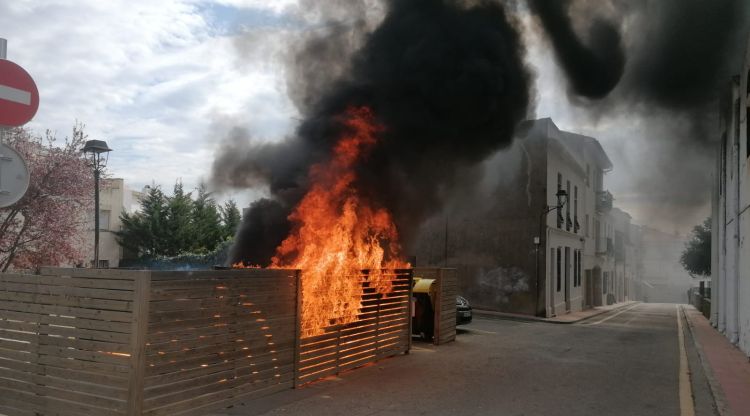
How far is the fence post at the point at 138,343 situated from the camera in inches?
200

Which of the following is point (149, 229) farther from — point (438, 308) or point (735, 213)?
point (735, 213)

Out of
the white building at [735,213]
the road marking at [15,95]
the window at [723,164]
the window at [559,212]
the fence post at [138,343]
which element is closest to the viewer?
the road marking at [15,95]

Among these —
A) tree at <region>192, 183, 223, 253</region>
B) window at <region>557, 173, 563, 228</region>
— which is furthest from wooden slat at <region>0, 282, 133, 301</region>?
tree at <region>192, 183, 223, 253</region>

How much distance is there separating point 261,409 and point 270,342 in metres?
0.86

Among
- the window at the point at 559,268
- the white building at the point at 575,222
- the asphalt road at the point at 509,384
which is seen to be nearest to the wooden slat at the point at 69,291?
the asphalt road at the point at 509,384

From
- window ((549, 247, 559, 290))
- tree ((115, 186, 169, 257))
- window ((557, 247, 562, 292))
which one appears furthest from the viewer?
tree ((115, 186, 169, 257))

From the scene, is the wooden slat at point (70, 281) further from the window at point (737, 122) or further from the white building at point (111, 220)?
the white building at point (111, 220)

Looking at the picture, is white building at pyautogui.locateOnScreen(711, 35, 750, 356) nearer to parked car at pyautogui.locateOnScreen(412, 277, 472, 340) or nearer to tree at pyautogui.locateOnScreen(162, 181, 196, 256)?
parked car at pyautogui.locateOnScreen(412, 277, 472, 340)

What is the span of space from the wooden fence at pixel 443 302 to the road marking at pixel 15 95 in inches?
362

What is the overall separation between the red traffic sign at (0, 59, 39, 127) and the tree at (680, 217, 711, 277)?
3219 centimetres

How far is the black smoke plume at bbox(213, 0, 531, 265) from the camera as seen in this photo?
385 inches

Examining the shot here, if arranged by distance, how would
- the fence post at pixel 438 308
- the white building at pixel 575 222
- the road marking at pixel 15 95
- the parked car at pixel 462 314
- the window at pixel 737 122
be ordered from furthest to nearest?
the white building at pixel 575 222 < the parked car at pixel 462 314 < the window at pixel 737 122 < the fence post at pixel 438 308 < the road marking at pixel 15 95

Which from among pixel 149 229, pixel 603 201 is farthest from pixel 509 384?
pixel 603 201

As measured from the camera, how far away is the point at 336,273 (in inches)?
328
